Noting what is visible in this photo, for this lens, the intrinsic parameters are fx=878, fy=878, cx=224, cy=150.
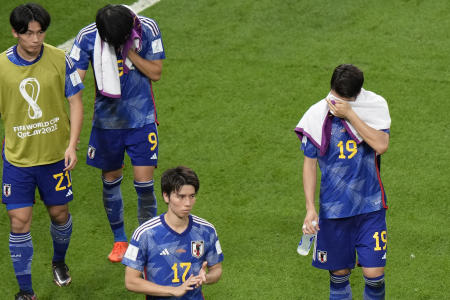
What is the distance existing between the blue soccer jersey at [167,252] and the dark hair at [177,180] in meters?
0.24

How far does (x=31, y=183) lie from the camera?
6871 mm

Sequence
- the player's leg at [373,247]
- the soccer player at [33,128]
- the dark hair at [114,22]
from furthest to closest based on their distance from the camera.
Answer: the dark hair at [114,22] < the soccer player at [33,128] < the player's leg at [373,247]

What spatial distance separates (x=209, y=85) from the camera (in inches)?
406

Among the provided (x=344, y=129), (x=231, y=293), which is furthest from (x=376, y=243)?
(x=231, y=293)

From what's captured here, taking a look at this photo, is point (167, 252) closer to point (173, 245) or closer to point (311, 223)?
point (173, 245)

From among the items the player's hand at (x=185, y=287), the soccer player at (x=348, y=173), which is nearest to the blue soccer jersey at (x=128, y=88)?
the soccer player at (x=348, y=173)

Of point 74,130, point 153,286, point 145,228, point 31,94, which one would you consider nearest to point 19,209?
point 74,130

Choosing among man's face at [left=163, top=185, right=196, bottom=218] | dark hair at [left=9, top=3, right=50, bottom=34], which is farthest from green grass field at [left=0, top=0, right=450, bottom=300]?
dark hair at [left=9, top=3, right=50, bottom=34]

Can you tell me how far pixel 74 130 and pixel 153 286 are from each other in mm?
1895

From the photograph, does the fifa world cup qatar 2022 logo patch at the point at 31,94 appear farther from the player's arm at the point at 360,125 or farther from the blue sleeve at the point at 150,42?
the player's arm at the point at 360,125

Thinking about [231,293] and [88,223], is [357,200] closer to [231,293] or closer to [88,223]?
[231,293]

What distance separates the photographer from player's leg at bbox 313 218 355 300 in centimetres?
640

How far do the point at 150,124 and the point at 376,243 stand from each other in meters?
2.25

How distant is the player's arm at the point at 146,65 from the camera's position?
281 inches
